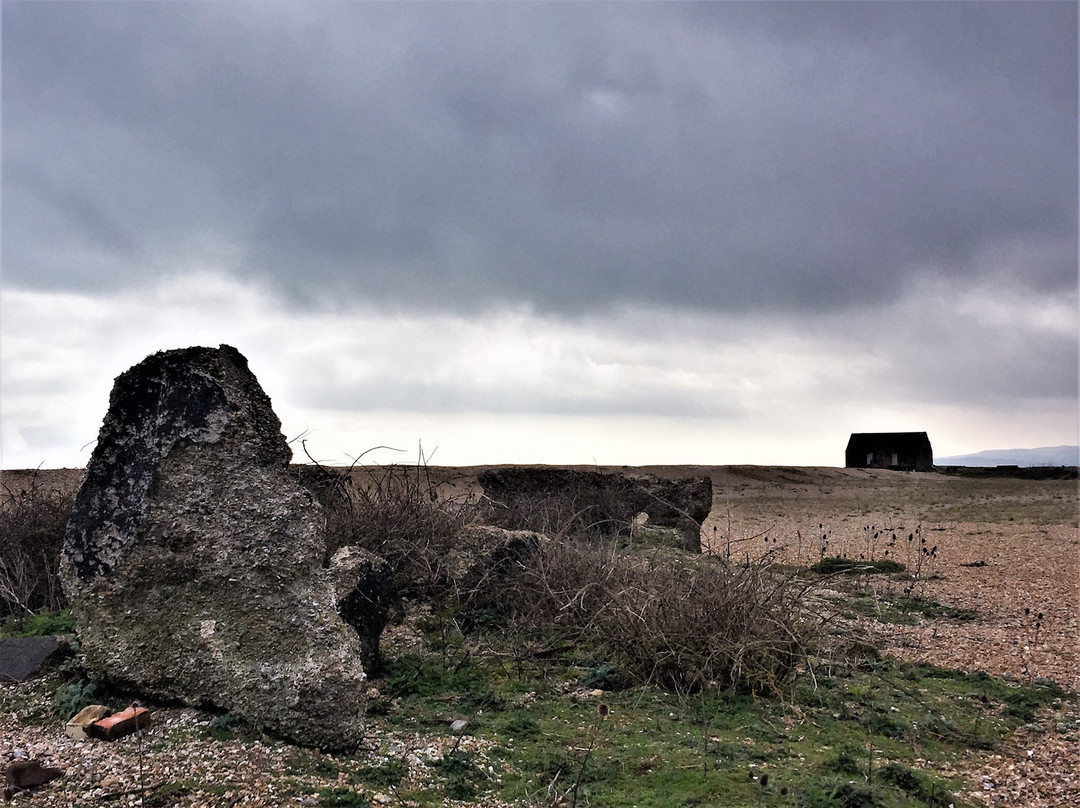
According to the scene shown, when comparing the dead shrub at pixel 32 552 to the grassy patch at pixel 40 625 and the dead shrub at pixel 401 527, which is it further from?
the dead shrub at pixel 401 527

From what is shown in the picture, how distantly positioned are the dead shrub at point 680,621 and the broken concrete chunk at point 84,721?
302cm

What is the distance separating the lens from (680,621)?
6.00m

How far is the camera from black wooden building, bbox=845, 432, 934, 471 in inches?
1511

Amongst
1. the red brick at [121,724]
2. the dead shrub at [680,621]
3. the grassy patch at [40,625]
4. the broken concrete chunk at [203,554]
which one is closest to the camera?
the red brick at [121,724]

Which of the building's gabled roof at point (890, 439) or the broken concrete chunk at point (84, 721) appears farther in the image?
the building's gabled roof at point (890, 439)

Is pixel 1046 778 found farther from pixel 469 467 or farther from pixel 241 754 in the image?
pixel 469 467

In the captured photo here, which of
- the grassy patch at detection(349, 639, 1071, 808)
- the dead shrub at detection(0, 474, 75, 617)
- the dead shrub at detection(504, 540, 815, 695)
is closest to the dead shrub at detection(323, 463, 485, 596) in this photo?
the dead shrub at detection(504, 540, 815, 695)

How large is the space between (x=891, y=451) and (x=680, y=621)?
3600 centimetres

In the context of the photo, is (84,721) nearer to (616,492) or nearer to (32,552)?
(32,552)

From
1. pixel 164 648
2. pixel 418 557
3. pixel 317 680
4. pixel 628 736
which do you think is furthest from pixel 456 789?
pixel 418 557

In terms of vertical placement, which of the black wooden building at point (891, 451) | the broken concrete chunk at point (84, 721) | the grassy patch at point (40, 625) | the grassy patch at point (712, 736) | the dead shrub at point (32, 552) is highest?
the black wooden building at point (891, 451)

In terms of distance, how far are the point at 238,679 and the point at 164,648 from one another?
→ 55cm

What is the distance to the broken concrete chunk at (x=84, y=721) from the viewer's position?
178 inches

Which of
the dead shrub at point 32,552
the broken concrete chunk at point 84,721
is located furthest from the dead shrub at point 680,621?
the dead shrub at point 32,552
